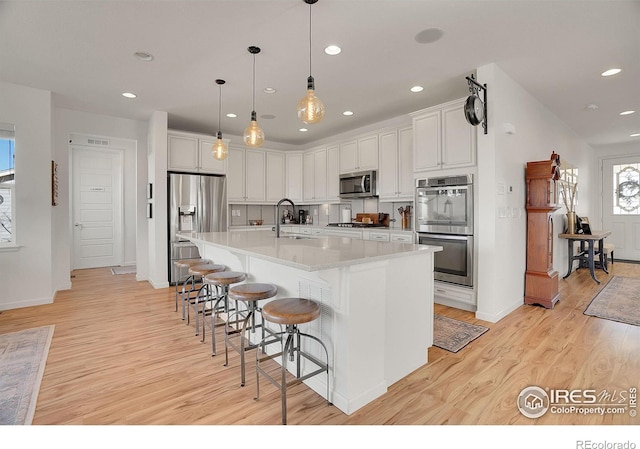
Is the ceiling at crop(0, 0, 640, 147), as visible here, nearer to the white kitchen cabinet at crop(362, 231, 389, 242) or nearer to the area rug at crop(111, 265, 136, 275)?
the white kitchen cabinet at crop(362, 231, 389, 242)

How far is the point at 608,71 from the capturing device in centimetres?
346

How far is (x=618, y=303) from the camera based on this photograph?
3930mm

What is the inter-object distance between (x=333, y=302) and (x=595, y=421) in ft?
5.25

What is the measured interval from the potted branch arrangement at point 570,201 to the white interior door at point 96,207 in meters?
8.69

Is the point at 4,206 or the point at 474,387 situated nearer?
the point at 474,387

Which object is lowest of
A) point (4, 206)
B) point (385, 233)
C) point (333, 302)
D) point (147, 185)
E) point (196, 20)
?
point (333, 302)

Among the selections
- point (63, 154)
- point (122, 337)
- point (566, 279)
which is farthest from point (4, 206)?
point (566, 279)

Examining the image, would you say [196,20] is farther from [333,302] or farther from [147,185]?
[147,185]

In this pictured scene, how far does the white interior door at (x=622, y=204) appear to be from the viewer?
278 inches

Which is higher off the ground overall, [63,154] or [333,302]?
[63,154]

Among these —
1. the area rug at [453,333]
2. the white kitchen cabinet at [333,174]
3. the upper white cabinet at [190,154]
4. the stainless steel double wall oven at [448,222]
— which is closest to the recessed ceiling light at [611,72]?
the stainless steel double wall oven at [448,222]

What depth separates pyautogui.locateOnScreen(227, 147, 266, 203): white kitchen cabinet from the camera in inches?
237

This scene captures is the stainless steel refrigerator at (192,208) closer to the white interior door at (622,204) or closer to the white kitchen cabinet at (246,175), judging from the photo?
the white kitchen cabinet at (246,175)
